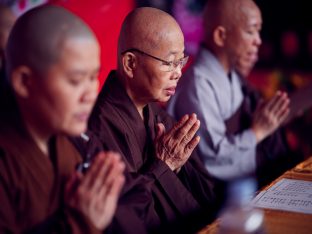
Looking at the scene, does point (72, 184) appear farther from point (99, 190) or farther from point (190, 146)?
point (190, 146)

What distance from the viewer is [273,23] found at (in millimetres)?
6324

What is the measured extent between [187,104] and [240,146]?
486 millimetres

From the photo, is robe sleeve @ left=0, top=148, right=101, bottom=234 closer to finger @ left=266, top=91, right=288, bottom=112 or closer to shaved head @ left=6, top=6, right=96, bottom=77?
shaved head @ left=6, top=6, right=96, bottom=77

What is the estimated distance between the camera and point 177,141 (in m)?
2.51

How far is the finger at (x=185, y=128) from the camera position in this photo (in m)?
2.48

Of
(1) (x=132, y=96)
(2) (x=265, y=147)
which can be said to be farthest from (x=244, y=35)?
(1) (x=132, y=96)

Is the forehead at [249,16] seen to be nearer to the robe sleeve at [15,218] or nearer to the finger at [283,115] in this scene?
the finger at [283,115]

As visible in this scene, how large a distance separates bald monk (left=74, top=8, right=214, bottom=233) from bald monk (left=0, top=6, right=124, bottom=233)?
70 centimetres

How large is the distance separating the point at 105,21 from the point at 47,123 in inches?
115

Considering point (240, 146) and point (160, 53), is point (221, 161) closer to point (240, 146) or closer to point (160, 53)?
point (240, 146)

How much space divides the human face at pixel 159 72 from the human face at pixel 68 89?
84cm

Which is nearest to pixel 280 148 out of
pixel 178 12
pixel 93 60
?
pixel 178 12

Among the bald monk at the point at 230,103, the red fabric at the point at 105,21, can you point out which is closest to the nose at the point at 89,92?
the bald monk at the point at 230,103

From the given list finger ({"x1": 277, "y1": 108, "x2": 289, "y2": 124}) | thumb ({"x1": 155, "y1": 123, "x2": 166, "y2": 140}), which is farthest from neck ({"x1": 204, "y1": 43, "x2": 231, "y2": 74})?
thumb ({"x1": 155, "y1": 123, "x2": 166, "y2": 140})
